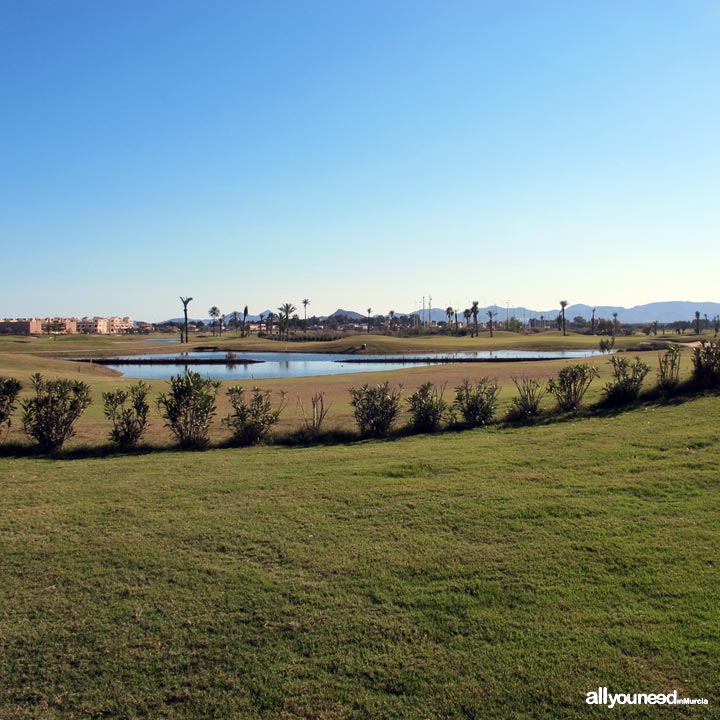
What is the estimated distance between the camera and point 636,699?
4.12 metres

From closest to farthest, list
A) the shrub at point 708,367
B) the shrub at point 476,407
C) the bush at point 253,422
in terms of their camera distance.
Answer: the bush at point 253,422 < the shrub at point 476,407 < the shrub at point 708,367

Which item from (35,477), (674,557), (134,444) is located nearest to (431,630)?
(674,557)

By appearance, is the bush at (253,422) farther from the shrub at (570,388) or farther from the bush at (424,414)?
the shrub at (570,388)

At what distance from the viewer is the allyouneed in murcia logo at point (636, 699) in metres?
4.07

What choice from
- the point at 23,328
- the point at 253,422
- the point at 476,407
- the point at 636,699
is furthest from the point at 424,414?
the point at 23,328

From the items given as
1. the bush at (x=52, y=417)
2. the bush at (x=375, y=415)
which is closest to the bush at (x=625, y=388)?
the bush at (x=375, y=415)

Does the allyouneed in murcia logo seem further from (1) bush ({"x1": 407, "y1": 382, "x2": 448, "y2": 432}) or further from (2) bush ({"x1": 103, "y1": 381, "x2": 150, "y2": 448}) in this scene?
(2) bush ({"x1": 103, "y1": 381, "x2": 150, "y2": 448})

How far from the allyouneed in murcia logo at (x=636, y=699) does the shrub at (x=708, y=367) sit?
1393cm

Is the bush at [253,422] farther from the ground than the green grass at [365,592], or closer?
farther from the ground

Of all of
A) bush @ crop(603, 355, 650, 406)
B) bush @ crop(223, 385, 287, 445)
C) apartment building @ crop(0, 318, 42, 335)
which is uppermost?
apartment building @ crop(0, 318, 42, 335)

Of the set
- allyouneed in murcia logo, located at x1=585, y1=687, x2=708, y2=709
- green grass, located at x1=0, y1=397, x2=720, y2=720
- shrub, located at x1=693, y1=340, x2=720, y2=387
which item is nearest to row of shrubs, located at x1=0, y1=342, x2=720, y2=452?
shrub, located at x1=693, y1=340, x2=720, y2=387

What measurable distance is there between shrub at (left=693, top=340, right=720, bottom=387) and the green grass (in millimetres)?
7501

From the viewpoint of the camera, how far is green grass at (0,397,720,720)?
4266 mm

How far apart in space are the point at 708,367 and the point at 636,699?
14.4 metres
